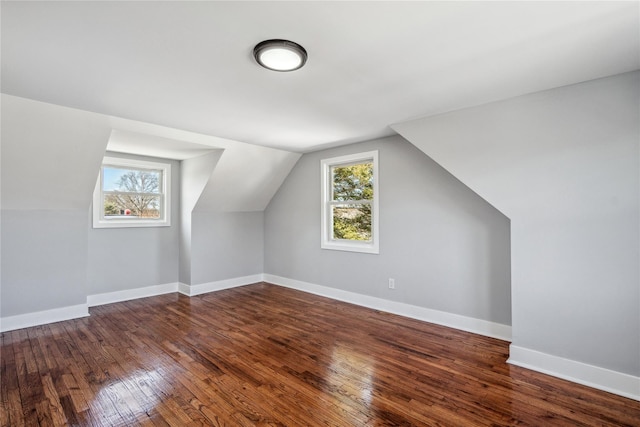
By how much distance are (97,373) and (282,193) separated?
3.68 metres

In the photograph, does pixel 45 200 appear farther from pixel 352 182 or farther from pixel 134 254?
pixel 352 182

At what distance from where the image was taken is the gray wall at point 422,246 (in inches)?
131

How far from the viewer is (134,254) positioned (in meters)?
4.80

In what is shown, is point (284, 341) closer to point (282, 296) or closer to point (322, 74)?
point (282, 296)

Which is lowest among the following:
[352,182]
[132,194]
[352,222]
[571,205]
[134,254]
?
[134,254]

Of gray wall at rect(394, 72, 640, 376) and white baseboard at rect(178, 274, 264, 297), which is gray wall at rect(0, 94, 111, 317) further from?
gray wall at rect(394, 72, 640, 376)

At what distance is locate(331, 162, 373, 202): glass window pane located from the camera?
4508 mm

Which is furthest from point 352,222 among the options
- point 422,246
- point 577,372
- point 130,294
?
point 130,294

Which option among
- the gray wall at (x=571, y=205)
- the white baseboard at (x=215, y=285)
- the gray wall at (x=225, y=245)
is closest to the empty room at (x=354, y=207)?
the gray wall at (x=571, y=205)

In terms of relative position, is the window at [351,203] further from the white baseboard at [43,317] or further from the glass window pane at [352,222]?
the white baseboard at [43,317]

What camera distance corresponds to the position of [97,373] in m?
2.57

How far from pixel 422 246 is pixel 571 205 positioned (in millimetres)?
1590

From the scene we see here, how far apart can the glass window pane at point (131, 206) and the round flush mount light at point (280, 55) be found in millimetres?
3764

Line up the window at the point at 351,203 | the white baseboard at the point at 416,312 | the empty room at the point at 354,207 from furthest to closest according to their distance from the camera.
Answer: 1. the window at the point at 351,203
2. the white baseboard at the point at 416,312
3. the empty room at the point at 354,207
